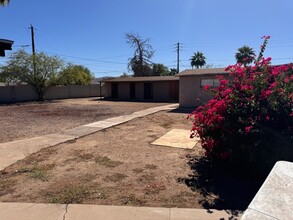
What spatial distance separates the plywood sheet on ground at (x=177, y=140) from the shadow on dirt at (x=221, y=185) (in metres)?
1.67

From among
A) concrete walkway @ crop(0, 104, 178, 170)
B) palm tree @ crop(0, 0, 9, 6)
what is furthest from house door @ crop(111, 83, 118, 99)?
concrete walkway @ crop(0, 104, 178, 170)

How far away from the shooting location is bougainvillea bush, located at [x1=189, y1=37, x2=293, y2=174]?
14.7 feet

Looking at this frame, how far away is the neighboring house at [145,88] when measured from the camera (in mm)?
27469

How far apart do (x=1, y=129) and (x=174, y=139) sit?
23.4 feet

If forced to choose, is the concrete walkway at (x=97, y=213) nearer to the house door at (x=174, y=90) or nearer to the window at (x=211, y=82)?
the window at (x=211, y=82)

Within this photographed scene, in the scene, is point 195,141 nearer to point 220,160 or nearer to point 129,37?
point 220,160

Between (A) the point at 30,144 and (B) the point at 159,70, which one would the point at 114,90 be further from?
(A) the point at 30,144

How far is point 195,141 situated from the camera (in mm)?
7910

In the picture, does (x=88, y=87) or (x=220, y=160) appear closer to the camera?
(x=220, y=160)

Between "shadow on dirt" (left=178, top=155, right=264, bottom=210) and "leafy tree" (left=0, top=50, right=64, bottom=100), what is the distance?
25.6 m

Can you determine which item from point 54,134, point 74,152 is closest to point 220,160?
point 74,152

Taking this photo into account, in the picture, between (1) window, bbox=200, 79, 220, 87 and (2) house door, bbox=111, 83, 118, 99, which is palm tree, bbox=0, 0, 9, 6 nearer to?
(1) window, bbox=200, 79, 220, 87

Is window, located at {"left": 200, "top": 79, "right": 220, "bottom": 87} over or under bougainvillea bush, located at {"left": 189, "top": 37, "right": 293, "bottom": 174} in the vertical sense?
over

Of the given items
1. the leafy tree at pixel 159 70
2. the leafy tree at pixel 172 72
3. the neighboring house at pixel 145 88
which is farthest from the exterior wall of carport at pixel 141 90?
the leafy tree at pixel 172 72
